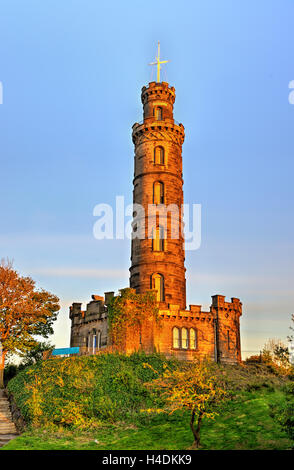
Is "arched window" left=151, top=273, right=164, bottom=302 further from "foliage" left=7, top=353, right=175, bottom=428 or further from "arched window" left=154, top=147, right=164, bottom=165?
"arched window" left=154, top=147, right=164, bottom=165

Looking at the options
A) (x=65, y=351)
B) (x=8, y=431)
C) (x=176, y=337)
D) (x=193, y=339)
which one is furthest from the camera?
(x=193, y=339)

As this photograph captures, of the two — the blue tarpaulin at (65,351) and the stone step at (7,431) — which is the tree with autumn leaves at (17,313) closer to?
the blue tarpaulin at (65,351)

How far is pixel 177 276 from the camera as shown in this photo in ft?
137

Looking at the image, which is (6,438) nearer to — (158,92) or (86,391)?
(86,391)

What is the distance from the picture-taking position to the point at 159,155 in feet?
148

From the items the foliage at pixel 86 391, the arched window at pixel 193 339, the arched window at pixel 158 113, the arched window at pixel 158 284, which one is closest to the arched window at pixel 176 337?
the arched window at pixel 193 339

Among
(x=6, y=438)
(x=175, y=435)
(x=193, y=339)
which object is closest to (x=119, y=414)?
(x=175, y=435)

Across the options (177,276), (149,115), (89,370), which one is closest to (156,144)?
(149,115)

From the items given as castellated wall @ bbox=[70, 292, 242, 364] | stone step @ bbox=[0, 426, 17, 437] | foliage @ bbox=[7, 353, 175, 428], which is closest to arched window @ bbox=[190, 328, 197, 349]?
castellated wall @ bbox=[70, 292, 242, 364]

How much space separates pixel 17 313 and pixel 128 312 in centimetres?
1123

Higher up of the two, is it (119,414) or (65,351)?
(65,351)

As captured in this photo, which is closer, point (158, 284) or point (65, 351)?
point (65, 351)
